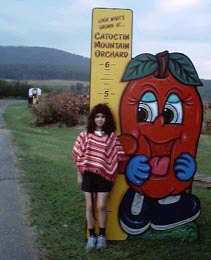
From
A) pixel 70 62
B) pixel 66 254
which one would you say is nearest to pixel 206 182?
pixel 66 254

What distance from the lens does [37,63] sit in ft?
477

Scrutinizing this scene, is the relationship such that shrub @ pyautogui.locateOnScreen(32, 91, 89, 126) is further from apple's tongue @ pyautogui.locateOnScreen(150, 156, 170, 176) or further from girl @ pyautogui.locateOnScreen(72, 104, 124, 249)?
girl @ pyautogui.locateOnScreen(72, 104, 124, 249)

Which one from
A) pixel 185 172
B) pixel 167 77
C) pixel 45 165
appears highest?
pixel 167 77

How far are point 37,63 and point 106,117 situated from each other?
142903 mm

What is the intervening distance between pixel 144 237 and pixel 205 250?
2.21ft

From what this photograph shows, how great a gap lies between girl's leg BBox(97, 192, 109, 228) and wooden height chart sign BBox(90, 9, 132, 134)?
1.00 metres

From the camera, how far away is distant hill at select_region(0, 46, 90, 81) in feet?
356

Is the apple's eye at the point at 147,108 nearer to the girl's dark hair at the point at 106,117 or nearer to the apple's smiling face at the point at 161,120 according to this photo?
the apple's smiling face at the point at 161,120

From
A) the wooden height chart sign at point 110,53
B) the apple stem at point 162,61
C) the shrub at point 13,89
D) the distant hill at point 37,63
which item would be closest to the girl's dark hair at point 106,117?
the wooden height chart sign at point 110,53

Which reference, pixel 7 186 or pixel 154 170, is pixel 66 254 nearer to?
pixel 154 170

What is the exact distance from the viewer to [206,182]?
889cm

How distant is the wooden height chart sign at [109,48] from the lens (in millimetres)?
5242

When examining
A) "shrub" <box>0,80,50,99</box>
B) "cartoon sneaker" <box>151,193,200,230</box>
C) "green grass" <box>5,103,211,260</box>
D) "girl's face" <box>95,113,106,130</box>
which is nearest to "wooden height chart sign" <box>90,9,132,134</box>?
"girl's face" <box>95,113,106,130</box>

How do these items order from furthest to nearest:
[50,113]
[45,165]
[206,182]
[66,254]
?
[50,113], [45,165], [206,182], [66,254]
